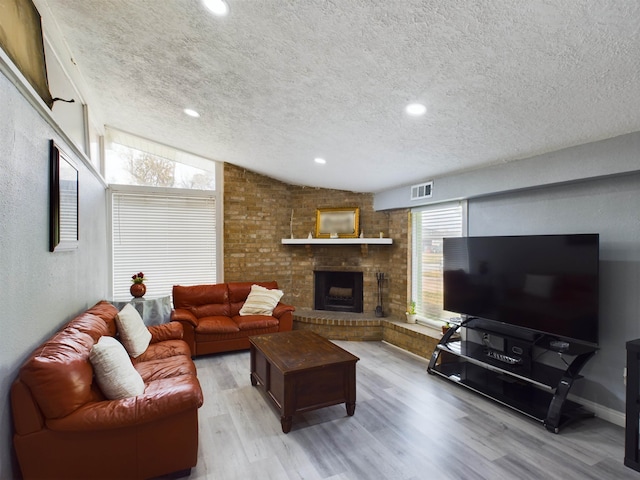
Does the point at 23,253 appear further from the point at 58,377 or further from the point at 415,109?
the point at 415,109

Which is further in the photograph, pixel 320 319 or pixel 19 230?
pixel 320 319

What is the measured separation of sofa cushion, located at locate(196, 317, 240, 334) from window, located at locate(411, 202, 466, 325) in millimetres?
2565

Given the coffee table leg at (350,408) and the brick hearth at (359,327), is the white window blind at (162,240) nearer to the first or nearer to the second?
the brick hearth at (359,327)

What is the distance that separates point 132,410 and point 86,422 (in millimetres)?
210

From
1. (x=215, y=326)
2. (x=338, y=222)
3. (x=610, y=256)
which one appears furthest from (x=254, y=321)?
(x=610, y=256)

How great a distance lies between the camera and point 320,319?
A: 4.87 metres

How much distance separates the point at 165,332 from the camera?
138 inches

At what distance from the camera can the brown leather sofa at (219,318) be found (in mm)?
4035

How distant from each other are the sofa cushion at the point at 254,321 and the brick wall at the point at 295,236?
957 millimetres

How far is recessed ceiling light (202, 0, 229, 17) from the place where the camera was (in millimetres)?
1761

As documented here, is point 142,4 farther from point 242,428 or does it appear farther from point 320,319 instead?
point 320,319

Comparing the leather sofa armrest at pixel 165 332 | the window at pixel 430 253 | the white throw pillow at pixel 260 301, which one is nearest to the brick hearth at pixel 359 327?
the window at pixel 430 253

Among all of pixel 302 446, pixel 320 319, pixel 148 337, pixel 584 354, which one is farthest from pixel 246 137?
pixel 584 354

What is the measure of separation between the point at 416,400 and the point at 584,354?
1.39 meters
